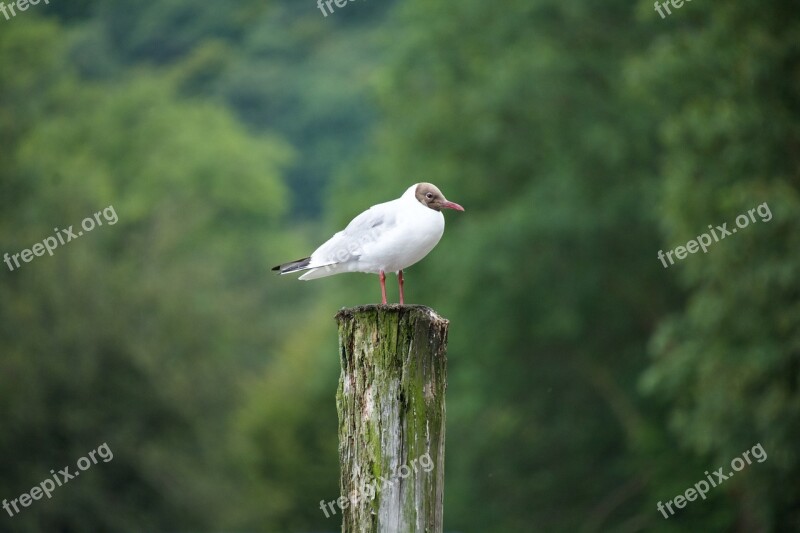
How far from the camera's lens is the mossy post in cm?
555

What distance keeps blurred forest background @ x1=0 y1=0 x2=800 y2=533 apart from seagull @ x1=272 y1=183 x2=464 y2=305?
9.39m

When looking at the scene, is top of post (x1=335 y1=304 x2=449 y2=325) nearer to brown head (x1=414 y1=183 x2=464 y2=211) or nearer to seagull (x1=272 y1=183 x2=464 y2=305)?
seagull (x1=272 y1=183 x2=464 y2=305)

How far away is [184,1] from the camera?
7656cm

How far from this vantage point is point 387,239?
23.4 ft

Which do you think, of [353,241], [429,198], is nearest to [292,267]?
[353,241]

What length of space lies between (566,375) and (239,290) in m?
19.0

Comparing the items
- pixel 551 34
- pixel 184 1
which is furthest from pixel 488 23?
pixel 184 1

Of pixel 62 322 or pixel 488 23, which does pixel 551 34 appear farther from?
pixel 62 322

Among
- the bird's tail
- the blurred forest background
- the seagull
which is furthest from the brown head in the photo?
the blurred forest background

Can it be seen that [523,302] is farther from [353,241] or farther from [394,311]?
[394,311]

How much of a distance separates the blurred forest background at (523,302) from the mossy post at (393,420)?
35.1 ft

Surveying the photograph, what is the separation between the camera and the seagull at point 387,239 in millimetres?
7047

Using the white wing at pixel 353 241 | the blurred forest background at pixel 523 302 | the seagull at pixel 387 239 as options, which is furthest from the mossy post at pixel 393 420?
the blurred forest background at pixel 523 302

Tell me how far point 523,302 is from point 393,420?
1883 cm
